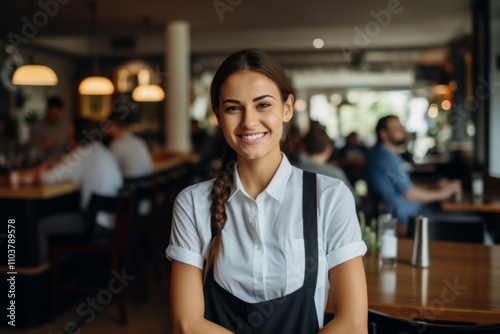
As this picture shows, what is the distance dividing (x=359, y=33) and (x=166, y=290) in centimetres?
734

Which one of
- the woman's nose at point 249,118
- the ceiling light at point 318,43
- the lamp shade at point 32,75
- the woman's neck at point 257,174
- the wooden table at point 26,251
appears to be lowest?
the wooden table at point 26,251

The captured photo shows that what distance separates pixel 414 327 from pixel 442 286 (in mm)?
563

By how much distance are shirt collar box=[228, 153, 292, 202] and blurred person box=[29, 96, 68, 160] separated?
6.28 m

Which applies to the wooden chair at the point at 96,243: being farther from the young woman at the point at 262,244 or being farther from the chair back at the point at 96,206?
the young woman at the point at 262,244

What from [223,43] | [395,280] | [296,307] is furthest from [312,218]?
[223,43]

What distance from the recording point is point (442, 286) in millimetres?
2145

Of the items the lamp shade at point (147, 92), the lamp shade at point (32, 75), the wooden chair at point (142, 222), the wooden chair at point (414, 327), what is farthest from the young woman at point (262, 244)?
the lamp shade at point (147, 92)

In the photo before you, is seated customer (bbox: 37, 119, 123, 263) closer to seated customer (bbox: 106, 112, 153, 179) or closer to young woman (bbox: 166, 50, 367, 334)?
seated customer (bbox: 106, 112, 153, 179)

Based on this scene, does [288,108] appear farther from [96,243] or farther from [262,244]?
[96,243]

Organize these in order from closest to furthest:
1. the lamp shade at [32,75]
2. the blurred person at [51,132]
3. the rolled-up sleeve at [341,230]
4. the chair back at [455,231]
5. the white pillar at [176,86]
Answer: the rolled-up sleeve at [341,230], the chair back at [455,231], the lamp shade at [32,75], the blurred person at [51,132], the white pillar at [176,86]

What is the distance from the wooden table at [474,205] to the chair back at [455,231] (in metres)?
0.99

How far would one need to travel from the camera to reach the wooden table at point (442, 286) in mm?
1892

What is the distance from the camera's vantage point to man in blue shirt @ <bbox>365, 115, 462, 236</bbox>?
4.54 metres

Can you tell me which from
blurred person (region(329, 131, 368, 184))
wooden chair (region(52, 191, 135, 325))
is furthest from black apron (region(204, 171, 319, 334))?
blurred person (region(329, 131, 368, 184))
